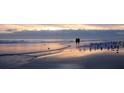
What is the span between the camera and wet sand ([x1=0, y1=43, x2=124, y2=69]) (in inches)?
175

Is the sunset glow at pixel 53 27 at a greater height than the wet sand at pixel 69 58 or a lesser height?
greater

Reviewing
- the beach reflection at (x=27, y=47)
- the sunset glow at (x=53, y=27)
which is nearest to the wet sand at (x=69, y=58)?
→ the beach reflection at (x=27, y=47)

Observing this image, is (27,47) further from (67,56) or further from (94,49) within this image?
(94,49)

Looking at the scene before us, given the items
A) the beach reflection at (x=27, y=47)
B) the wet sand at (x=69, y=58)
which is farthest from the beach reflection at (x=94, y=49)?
the beach reflection at (x=27, y=47)

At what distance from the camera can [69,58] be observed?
4.49m

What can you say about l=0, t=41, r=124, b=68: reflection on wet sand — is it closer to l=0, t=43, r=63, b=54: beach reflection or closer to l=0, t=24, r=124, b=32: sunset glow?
l=0, t=43, r=63, b=54: beach reflection

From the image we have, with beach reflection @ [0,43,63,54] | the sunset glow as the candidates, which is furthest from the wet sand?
the sunset glow

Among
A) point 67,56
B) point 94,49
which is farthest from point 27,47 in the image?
point 94,49

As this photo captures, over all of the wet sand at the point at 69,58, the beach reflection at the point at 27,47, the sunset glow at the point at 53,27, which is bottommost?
the wet sand at the point at 69,58

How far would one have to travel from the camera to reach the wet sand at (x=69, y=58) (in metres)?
4.44

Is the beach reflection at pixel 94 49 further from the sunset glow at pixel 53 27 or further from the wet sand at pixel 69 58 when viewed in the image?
the sunset glow at pixel 53 27

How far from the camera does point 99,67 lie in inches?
174
